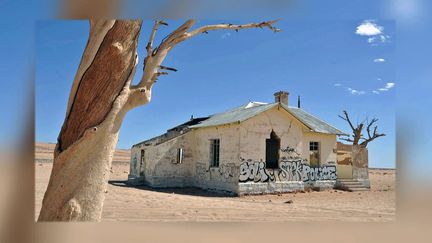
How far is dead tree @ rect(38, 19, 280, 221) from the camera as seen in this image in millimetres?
4988

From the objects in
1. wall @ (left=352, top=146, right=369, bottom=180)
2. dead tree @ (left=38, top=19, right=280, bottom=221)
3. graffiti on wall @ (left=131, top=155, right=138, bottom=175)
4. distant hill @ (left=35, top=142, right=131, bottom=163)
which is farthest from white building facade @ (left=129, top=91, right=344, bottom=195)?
distant hill @ (left=35, top=142, right=131, bottom=163)

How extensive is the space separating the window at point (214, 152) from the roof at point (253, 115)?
0.98m

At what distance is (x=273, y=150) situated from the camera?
69.2 ft

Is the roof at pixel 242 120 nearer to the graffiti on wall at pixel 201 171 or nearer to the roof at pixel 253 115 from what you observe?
the roof at pixel 253 115

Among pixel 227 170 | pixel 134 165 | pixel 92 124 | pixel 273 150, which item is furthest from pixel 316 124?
pixel 92 124

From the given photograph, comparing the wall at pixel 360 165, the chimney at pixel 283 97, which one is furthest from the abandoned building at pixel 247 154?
the chimney at pixel 283 97

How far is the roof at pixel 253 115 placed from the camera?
18.6 metres

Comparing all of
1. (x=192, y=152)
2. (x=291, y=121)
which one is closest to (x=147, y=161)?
(x=192, y=152)

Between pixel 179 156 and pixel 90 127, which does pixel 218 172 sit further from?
pixel 90 127

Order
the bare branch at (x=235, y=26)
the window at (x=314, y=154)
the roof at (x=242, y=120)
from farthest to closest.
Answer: the window at (x=314, y=154) < the roof at (x=242, y=120) < the bare branch at (x=235, y=26)

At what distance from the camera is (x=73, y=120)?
5.08 metres

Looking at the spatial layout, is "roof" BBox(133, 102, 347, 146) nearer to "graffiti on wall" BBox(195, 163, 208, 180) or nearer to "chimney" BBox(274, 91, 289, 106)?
"chimney" BBox(274, 91, 289, 106)

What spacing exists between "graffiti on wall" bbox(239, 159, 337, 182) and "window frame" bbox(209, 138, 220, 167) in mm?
2162

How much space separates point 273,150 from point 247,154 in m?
3.46
